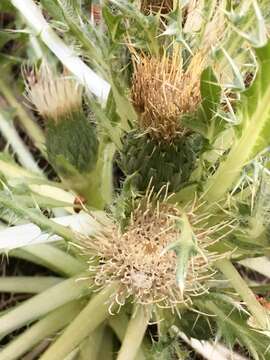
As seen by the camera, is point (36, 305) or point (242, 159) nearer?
point (242, 159)

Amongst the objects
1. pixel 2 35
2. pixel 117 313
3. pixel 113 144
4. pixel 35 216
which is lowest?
pixel 117 313

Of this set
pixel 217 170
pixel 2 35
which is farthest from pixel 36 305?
pixel 2 35

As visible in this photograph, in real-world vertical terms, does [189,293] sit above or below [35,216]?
below

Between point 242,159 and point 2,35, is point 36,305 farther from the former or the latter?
point 2,35

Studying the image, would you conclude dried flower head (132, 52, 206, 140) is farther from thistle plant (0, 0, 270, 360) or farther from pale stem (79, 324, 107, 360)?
pale stem (79, 324, 107, 360)

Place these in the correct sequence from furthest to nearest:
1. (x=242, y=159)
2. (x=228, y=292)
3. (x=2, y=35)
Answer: (x=2, y=35) → (x=228, y=292) → (x=242, y=159)

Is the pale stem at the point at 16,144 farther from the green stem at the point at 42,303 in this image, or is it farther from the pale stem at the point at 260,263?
the pale stem at the point at 260,263

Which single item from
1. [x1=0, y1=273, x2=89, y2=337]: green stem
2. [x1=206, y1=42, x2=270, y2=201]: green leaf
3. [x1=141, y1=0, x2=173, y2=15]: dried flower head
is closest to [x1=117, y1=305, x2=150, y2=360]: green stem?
[x1=0, y1=273, x2=89, y2=337]: green stem
